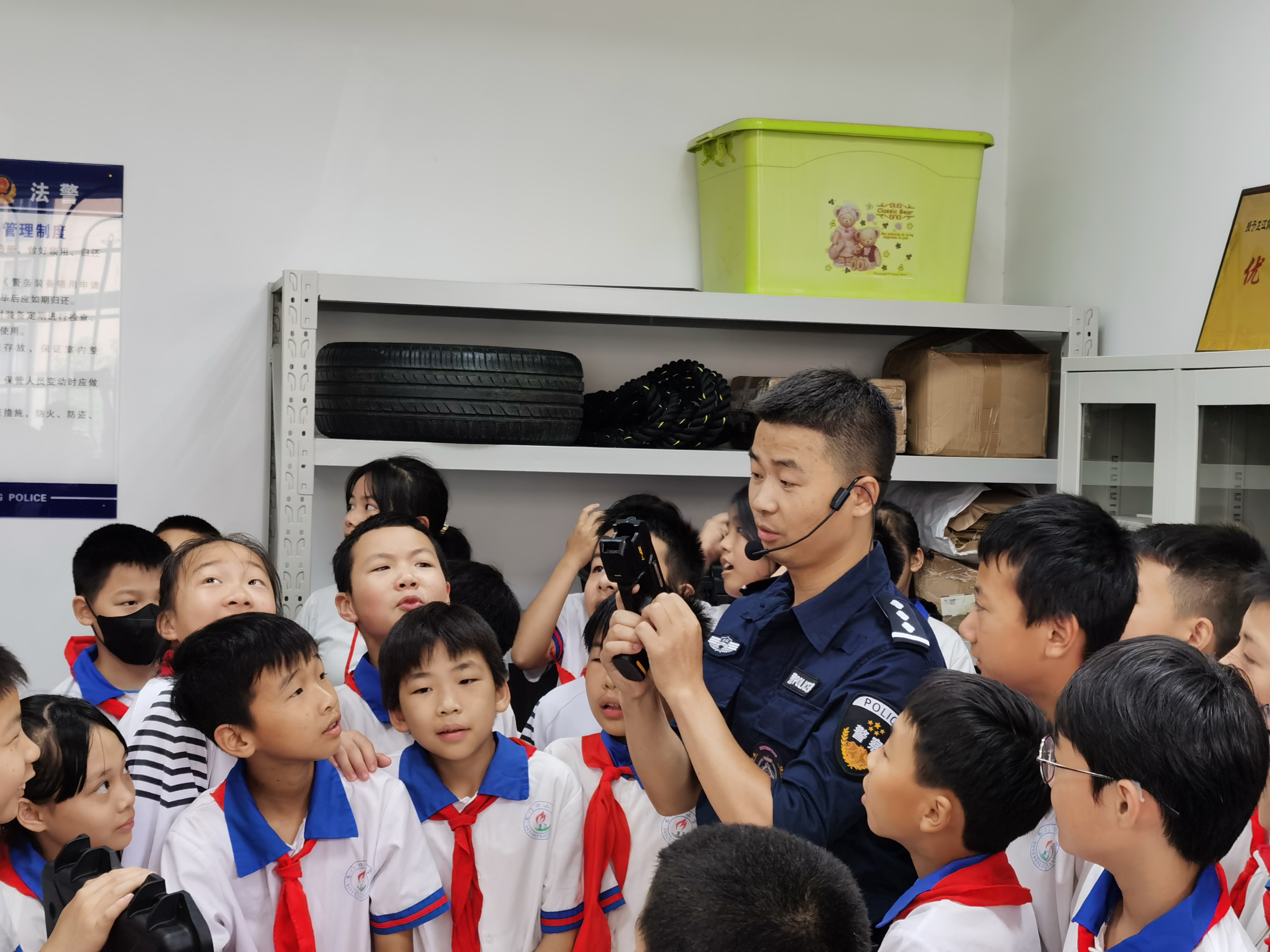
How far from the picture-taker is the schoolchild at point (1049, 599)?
5.09ft

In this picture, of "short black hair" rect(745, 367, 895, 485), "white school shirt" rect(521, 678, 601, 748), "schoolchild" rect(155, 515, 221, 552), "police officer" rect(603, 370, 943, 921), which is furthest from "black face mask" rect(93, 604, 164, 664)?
"short black hair" rect(745, 367, 895, 485)

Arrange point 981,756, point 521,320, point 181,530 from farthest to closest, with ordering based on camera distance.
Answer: point 521,320
point 181,530
point 981,756

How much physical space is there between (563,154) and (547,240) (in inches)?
11.2

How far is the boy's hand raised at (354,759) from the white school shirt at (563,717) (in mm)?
531

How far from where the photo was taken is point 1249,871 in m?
1.38

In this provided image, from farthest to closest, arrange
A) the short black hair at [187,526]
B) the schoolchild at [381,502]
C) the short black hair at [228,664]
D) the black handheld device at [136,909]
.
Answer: the short black hair at [187,526]
the schoolchild at [381,502]
the short black hair at [228,664]
the black handheld device at [136,909]

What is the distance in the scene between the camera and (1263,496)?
247 cm

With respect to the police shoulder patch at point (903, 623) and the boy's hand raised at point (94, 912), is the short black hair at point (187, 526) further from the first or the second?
the police shoulder patch at point (903, 623)

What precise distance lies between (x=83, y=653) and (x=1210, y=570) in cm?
215

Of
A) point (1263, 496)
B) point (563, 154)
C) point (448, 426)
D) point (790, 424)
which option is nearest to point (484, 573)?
point (448, 426)

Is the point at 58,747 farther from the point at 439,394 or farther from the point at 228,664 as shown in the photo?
the point at 439,394

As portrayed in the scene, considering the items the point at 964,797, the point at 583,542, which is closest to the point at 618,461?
the point at 583,542

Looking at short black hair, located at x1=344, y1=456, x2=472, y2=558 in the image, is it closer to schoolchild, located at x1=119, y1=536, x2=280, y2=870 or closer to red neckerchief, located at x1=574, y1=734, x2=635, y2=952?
schoolchild, located at x1=119, y1=536, x2=280, y2=870

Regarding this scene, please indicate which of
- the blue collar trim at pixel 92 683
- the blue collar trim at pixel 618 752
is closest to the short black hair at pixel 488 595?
the blue collar trim at pixel 618 752
